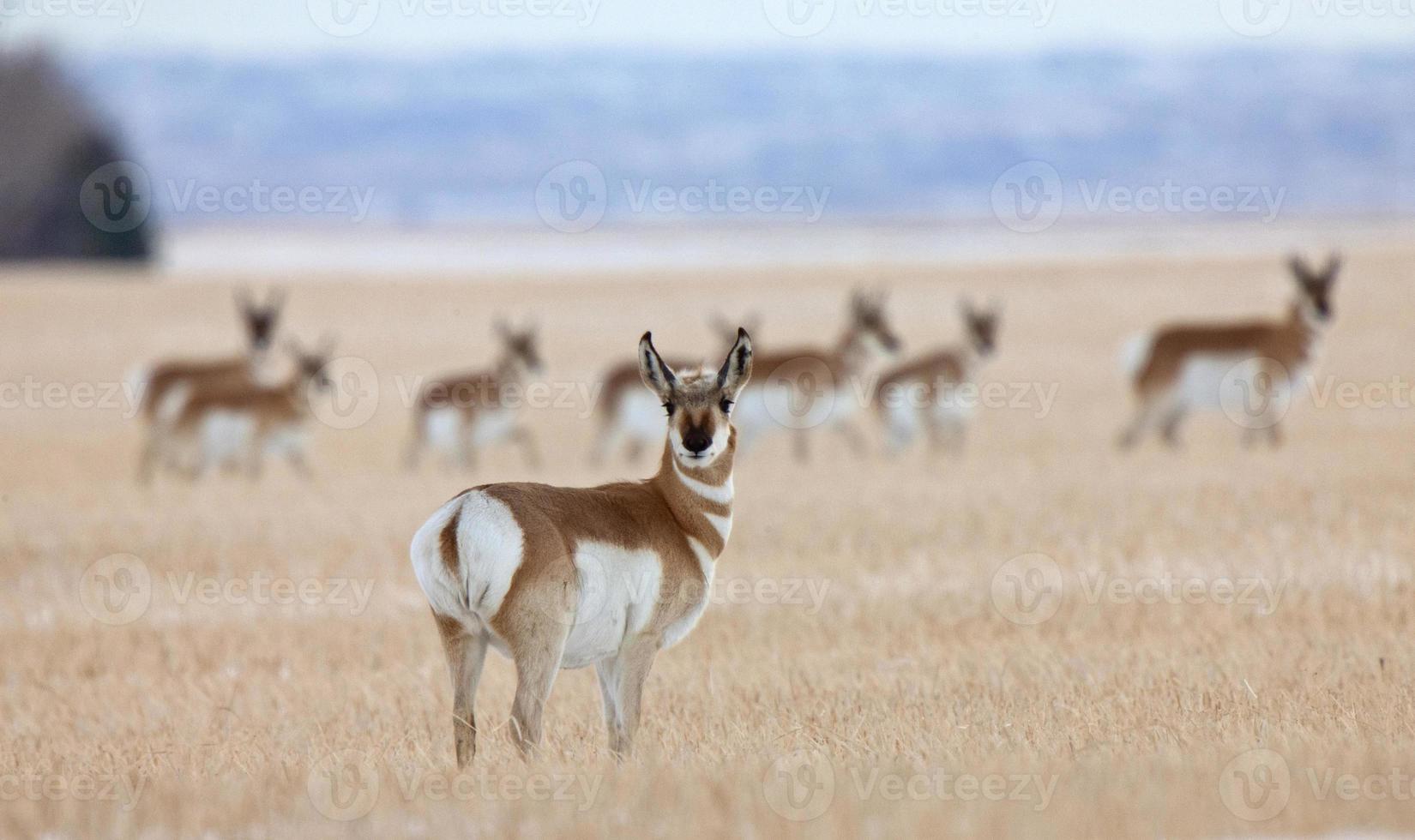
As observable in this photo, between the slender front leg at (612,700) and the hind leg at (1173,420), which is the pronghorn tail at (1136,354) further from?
the slender front leg at (612,700)

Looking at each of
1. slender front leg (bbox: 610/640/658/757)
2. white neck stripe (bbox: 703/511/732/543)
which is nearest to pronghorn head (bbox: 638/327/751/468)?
white neck stripe (bbox: 703/511/732/543)

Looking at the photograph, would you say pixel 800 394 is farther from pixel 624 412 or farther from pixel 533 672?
pixel 533 672

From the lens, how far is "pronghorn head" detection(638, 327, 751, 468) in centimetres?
659

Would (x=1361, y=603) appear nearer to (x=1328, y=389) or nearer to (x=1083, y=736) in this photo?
(x=1083, y=736)

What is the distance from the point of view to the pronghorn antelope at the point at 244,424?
20.4 m

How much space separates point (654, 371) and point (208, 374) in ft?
56.3

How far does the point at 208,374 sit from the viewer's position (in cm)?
2245

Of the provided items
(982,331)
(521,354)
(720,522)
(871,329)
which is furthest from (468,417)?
(720,522)

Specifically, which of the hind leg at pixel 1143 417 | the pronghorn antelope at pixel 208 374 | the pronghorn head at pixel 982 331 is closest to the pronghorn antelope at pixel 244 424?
the pronghorn antelope at pixel 208 374

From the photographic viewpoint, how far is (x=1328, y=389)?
2508 centimetres

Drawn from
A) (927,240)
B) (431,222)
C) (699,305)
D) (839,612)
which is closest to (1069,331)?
(699,305)

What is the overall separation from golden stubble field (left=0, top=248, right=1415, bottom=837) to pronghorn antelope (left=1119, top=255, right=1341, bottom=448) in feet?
2.06

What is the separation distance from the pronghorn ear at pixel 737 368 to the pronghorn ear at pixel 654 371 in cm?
20

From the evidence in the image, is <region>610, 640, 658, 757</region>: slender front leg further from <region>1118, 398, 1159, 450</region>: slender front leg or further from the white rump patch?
<region>1118, 398, 1159, 450</region>: slender front leg
